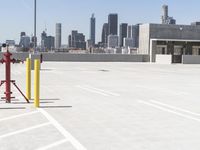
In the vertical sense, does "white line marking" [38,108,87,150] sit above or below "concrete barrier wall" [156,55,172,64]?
below

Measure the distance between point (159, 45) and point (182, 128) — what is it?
197ft

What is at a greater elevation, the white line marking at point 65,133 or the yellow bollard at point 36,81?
the yellow bollard at point 36,81

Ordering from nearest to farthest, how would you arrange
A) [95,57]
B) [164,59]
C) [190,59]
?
[190,59]
[164,59]
[95,57]

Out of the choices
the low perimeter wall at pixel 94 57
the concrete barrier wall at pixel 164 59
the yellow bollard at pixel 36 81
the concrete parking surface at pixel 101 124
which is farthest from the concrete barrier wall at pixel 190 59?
the yellow bollard at pixel 36 81

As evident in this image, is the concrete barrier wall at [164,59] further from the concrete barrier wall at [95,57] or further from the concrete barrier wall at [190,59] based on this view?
the concrete barrier wall at [95,57]

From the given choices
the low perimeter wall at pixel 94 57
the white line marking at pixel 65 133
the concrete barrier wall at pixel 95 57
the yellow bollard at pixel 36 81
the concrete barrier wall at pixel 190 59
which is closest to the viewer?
the white line marking at pixel 65 133

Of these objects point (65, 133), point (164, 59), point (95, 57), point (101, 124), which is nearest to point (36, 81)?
point (101, 124)

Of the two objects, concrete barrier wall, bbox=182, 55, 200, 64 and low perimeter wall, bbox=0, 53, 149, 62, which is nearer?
concrete barrier wall, bbox=182, 55, 200, 64

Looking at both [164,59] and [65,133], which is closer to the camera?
[65,133]

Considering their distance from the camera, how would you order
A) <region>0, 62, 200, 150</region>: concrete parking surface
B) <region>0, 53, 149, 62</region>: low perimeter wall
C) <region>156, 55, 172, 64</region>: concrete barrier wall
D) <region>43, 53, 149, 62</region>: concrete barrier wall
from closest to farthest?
<region>0, 62, 200, 150</region>: concrete parking surface
<region>156, 55, 172, 64</region>: concrete barrier wall
<region>0, 53, 149, 62</region>: low perimeter wall
<region>43, 53, 149, 62</region>: concrete barrier wall

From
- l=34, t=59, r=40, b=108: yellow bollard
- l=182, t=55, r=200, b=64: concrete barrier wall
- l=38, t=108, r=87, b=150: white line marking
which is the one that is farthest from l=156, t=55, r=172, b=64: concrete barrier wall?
l=38, t=108, r=87, b=150: white line marking

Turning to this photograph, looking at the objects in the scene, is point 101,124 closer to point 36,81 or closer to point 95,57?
point 36,81

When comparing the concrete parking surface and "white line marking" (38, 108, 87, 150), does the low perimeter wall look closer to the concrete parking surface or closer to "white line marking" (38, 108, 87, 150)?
the concrete parking surface

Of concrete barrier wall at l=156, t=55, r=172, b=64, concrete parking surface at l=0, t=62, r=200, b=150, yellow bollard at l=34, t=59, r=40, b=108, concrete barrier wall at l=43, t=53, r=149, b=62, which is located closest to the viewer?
concrete parking surface at l=0, t=62, r=200, b=150
